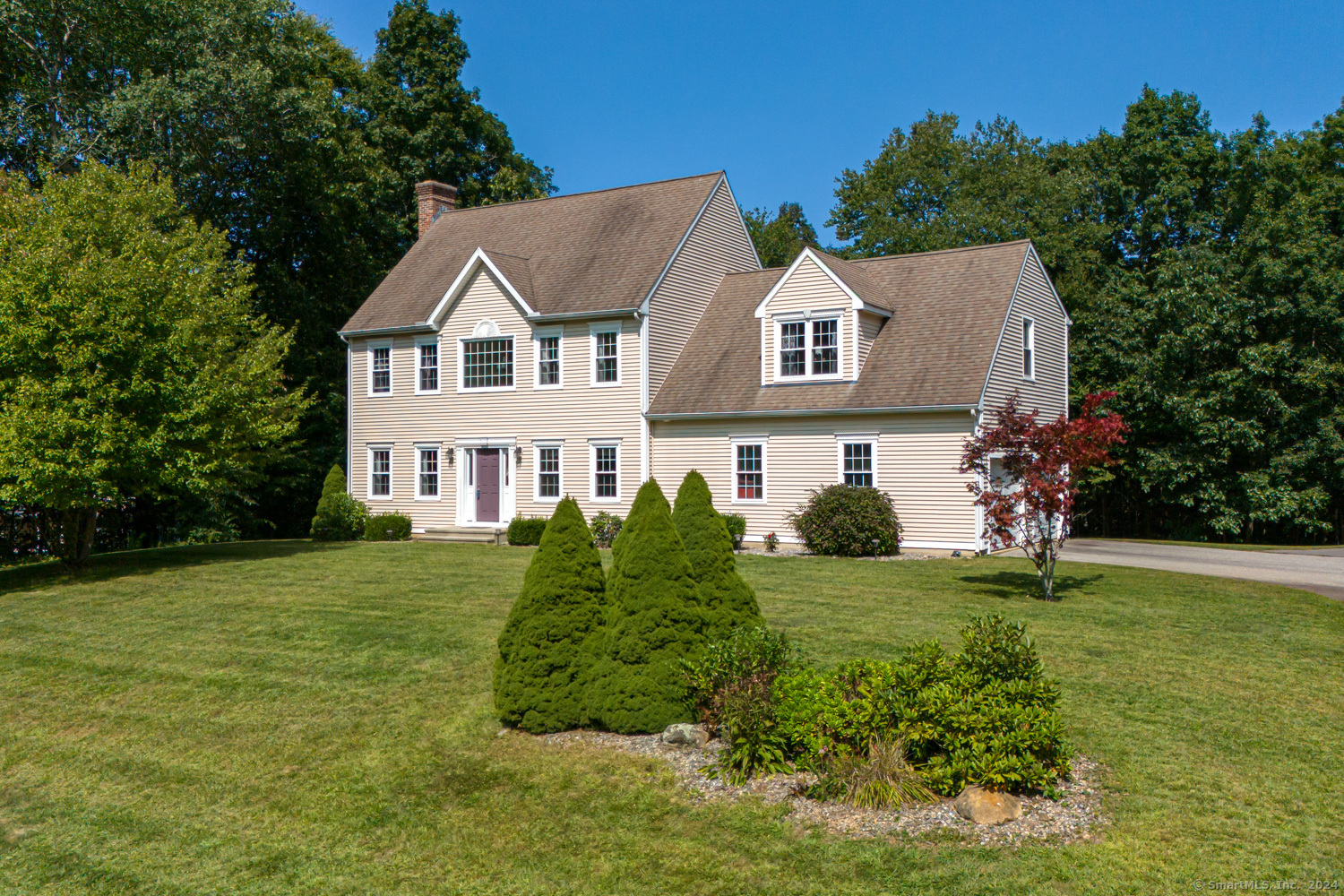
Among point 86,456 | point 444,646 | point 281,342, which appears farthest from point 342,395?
point 444,646

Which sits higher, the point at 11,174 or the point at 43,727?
the point at 11,174

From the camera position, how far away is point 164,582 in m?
17.5

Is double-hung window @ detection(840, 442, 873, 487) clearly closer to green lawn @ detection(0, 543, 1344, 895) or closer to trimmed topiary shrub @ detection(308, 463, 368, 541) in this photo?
green lawn @ detection(0, 543, 1344, 895)

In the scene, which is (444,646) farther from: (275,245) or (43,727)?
(275,245)

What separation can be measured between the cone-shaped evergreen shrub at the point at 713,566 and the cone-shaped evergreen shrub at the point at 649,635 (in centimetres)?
32

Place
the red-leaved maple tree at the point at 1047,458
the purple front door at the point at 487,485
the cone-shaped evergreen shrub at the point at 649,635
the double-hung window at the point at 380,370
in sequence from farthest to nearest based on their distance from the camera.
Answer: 1. the double-hung window at the point at 380,370
2. the purple front door at the point at 487,485
3. the red-leaved maple tree at the point at 1047,458
4. the cone-shaped evergreen shrub at the point at 649,635

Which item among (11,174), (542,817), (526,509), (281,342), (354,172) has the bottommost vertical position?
(542,817)

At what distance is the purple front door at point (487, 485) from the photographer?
27.5 metres

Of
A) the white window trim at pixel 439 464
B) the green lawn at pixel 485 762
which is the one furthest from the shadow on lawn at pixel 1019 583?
the white window trim at pixel 439 464

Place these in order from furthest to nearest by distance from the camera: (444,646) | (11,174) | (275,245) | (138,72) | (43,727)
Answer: (275,245) → (138,72) → (11,174) → (444,646) → (43,727)

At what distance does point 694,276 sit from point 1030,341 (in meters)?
9.13

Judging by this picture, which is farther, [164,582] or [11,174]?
[11,174]

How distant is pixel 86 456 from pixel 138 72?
17.9m

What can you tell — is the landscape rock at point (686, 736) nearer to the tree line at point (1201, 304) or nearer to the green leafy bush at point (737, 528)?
the green leafy bush at point (737, 528)
